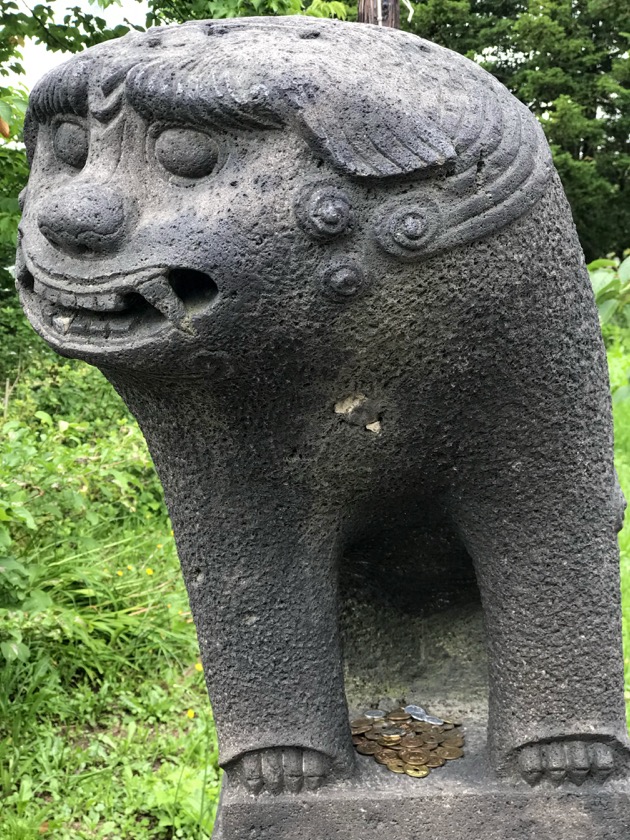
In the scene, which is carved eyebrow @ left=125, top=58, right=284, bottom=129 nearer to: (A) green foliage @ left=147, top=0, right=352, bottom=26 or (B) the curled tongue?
(B) the curled tongue

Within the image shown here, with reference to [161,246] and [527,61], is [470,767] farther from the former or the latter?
[527,61]

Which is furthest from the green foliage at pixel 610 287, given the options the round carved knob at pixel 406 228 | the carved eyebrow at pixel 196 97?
the carved eyebrow at pixel 196 97

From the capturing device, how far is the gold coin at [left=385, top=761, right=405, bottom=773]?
122cm

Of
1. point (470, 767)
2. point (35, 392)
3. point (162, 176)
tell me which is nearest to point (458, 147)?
point (162, 176)

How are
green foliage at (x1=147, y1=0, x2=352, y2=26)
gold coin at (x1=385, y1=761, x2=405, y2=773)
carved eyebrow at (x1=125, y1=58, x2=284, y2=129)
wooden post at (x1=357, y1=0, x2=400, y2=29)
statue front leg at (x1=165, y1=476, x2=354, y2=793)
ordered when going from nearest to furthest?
1. carved eyebrow at (x1=125, y1=58, x2=284, y2=129)
2. statue front leg at (x1=165, y1=476, x2=354, y2=793)
3. gold coin at (x1=385, y1=761, x2=405, y2=773)
4. wooden post at (x1=357, y1=0, x2=400, y2=29)
5. green foliage at (x1=147, y1=0, x2=352, y2=26)

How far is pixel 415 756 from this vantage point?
125cm

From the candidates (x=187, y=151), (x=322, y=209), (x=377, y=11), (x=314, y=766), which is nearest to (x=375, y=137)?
(x=322, y=209)

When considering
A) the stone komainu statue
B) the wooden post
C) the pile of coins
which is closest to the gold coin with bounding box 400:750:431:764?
the pile of coins

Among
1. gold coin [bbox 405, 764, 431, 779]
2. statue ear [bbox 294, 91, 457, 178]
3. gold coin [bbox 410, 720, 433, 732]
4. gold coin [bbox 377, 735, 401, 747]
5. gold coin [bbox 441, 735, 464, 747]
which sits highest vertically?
statue ear [bbox 294, 91, 457, 178]

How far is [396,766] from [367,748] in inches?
2.2

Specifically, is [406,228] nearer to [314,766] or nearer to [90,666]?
[314,766]

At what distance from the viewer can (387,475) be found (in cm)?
110

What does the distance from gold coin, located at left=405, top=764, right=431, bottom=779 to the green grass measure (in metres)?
0.81

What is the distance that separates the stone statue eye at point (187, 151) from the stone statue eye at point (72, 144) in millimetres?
115
